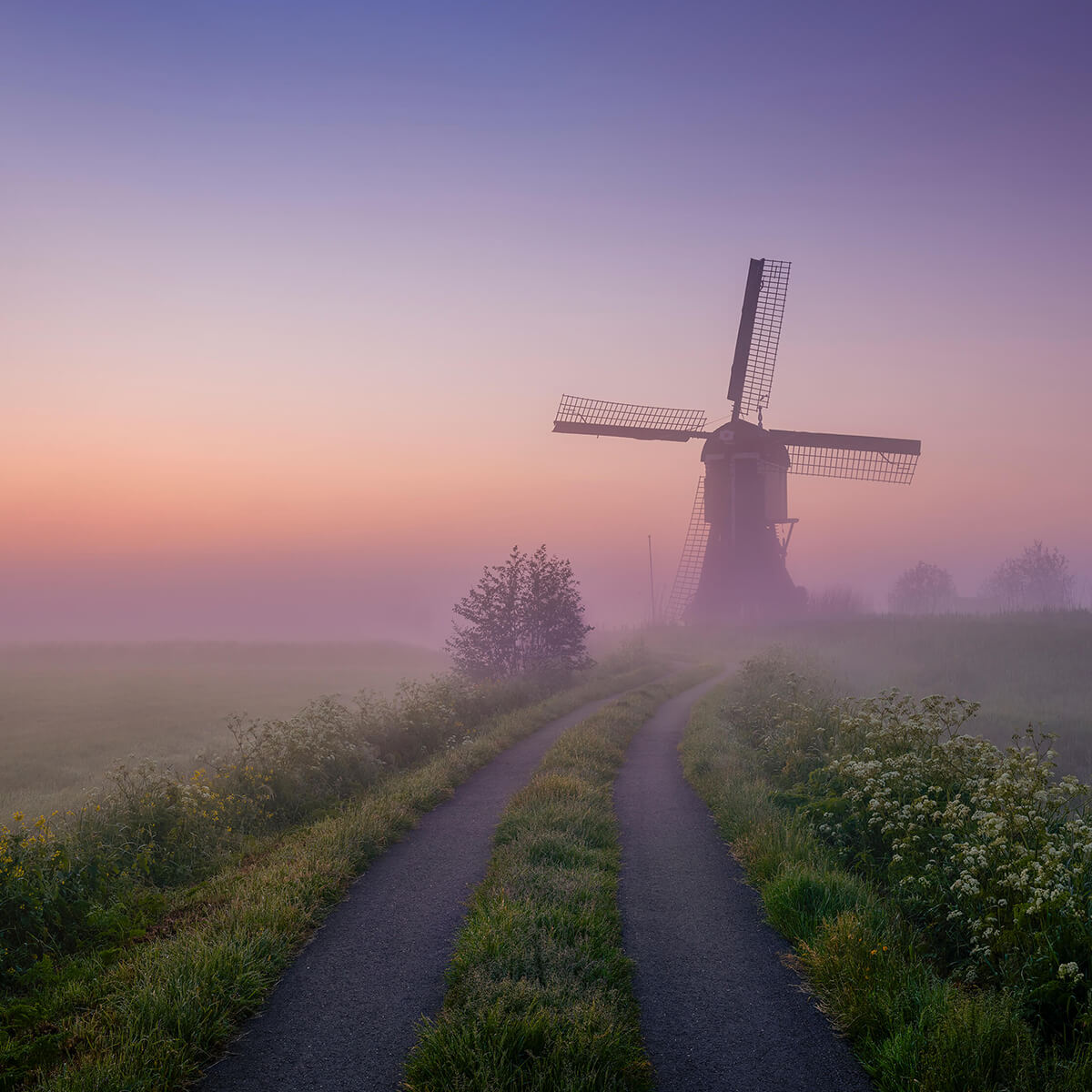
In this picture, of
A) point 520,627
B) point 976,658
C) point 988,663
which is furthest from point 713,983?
point 976,658

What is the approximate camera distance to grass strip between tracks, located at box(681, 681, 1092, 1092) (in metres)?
4.42

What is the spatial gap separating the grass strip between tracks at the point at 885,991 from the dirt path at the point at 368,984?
3.36 metres

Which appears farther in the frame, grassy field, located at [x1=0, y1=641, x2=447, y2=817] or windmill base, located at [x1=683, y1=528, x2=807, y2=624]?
windmill base, located at [x1=683, y1=528, x2=807, y2=624]

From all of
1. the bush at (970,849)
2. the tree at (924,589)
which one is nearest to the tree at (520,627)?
the bush at (970,849)

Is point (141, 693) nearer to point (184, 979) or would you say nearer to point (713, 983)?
point (184, 979)

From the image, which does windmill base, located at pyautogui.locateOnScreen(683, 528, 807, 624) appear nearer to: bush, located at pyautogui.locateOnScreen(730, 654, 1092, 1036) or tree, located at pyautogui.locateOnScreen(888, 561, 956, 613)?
bush, located at pyautogui.locateOnScreen(730, 654, 1092, 1036)

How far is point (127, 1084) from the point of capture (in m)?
4.30

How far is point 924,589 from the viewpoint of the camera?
106938 millimetres

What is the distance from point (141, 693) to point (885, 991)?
45.0 meters

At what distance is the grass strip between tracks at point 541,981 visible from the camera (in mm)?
4363

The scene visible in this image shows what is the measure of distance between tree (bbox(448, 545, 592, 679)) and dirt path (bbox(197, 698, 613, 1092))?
20.7 meters

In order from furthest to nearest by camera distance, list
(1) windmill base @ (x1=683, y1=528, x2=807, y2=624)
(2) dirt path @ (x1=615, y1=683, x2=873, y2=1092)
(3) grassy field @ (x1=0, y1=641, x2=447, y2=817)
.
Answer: (1) windmill base @ (x1=683, y1=528, x2=807, y2=624) < (3) grassy field @ (x1=0, y1=641, x2=447, y2=817) < (2) dirt path @ (x1=615, y1=683, x2=873, y2=1092)

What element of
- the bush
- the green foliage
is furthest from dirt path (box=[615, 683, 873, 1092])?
the green foliage

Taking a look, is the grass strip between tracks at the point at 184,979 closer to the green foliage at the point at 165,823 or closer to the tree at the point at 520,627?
the green foliage at the point at 165,823
